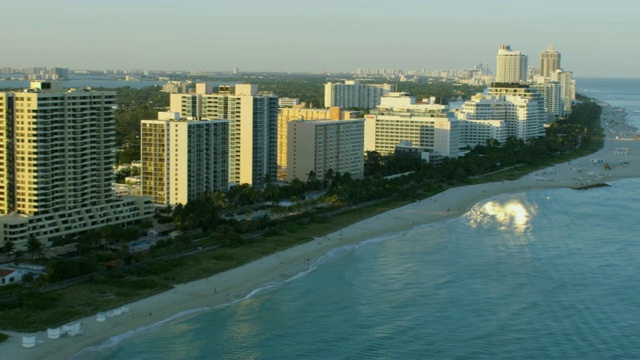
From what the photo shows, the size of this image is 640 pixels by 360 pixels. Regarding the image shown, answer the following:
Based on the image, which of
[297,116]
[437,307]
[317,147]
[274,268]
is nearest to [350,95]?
[297,116]

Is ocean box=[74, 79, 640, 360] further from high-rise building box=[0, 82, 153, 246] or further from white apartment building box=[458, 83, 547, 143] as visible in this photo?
white apartment building box=[458, 83, 547, 143]

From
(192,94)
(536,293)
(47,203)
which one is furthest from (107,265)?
(192,94)

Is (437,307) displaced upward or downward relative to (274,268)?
downward

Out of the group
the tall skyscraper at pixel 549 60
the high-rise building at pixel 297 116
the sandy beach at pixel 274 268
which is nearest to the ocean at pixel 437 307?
the sandy beach at pixel 274 268

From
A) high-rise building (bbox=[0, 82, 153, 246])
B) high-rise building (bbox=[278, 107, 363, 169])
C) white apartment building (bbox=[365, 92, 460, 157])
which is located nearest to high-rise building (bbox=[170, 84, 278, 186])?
high-rise building (bbox=[278, 107, 363, 169])

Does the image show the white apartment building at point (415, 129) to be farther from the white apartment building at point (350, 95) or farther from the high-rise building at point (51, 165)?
the white apartment building at point (350, 95)

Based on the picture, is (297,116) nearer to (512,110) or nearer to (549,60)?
(512,110)

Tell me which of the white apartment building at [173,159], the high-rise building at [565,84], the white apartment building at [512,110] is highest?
the high-rise building at [565,84]
